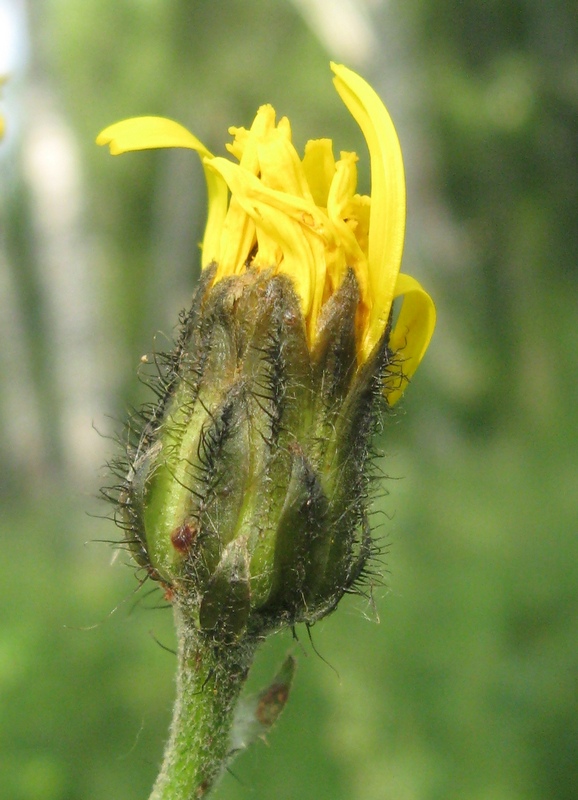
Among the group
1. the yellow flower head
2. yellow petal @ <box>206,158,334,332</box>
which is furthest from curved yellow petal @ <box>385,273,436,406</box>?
yellow petal @ <box>206,158,334,332</box>

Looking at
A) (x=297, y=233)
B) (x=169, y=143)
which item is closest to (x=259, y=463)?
(x=297, y=233)

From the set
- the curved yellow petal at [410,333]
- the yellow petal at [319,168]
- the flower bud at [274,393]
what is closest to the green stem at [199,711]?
the flower bud at [274,393]

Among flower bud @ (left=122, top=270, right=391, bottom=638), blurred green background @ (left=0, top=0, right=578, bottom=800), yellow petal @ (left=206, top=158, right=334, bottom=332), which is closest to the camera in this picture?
flower bud @ (left=122, top=270, right=391, bottom=638)

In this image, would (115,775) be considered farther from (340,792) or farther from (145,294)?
(145,294)

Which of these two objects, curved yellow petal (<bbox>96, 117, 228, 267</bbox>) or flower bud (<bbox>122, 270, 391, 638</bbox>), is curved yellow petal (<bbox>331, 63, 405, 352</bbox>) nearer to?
flower bud (<bbox>122, 270, 391, 638</bbox>)

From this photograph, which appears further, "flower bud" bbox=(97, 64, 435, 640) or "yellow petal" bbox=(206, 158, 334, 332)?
"yellow petal" bbox=(206, 158, 334, 332)

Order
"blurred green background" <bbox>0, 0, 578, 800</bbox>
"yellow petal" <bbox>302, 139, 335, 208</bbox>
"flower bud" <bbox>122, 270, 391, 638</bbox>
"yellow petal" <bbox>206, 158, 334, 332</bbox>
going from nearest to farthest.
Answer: "flower bud" <bbox>122, 270, 391, 638</bbox> < "yellow petal" <bbox>206, 158, 334, 332</bbox> < "yellow petal" <bbox>302, 139, 335, 208</bbox> < "blurred green background" <bbox>0, 0, 578, 800</bbox>

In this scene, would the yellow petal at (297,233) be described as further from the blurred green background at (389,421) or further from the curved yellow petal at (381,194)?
the blurred green background at (389,421)
